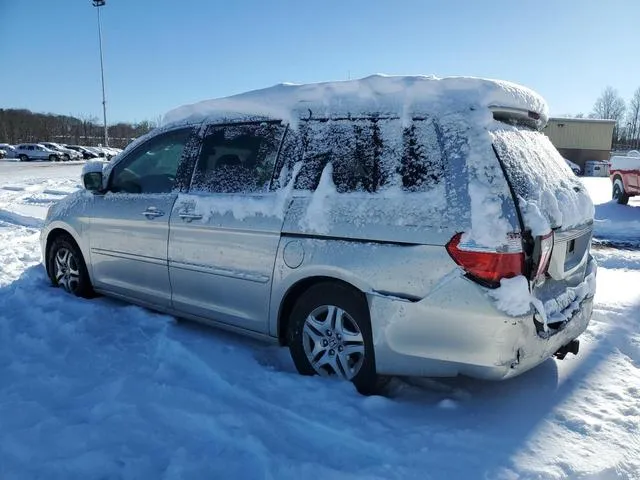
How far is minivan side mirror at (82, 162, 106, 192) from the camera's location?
4656mm

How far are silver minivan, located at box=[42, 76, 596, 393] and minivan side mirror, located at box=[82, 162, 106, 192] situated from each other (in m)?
0.72

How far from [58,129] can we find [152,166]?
91.0 metres

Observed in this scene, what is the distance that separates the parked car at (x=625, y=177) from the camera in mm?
15234

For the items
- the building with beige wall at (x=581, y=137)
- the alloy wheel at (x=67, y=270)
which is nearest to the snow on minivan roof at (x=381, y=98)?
the alloy wheel at (x=67, y=270)

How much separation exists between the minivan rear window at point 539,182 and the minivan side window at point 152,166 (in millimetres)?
2498

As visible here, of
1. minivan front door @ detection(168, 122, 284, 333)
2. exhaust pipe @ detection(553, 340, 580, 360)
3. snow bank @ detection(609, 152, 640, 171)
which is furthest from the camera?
snow bank @ detection(609, 152, 640, 171)

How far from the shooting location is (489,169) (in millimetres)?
2789

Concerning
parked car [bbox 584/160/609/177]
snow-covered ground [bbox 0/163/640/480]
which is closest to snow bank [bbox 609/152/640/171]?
snow-covered ground [bbox 0/163/640/480]

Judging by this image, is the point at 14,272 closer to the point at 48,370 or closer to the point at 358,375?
the point at 48,370

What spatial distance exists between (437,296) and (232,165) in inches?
73.9

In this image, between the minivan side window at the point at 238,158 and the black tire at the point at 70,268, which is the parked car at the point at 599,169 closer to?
the minivan side window at the point at 238,158

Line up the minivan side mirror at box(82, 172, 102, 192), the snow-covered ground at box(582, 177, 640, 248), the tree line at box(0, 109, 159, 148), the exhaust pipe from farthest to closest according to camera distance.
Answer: the tree line at box(0, 109, 159, 148)
the snow-covered ground at box(582, 177, 640, 248)
the minivan side mirror at box(82, 172, 102, 192)
the exhaust pipe

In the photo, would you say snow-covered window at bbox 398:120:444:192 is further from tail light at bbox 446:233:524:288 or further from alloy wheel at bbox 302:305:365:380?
alloy wheel at bbox 302:305:365:380

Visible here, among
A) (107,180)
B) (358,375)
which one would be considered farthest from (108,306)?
(358,375)
